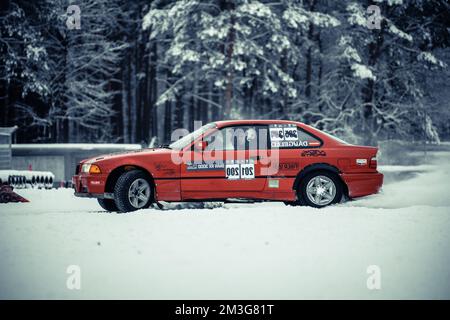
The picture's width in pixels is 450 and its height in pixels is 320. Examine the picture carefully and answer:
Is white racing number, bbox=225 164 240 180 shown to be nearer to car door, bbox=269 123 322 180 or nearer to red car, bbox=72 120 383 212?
red car, bbox=72 120 383 212

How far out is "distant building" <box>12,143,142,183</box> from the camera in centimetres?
2166

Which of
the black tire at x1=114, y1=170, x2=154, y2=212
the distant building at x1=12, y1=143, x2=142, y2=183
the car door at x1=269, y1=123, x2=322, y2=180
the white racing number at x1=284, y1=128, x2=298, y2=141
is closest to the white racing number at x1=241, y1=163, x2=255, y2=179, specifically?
the car door at x1=269, y1=123, x2=322, y2=180

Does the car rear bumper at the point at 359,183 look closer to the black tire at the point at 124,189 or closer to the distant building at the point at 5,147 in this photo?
the black tire at the point at 124,189

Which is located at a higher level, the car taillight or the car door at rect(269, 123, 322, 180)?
the car door at rect(269, 123, 322, 180)

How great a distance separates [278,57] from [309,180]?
53.1 feet

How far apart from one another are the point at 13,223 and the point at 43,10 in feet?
64.8

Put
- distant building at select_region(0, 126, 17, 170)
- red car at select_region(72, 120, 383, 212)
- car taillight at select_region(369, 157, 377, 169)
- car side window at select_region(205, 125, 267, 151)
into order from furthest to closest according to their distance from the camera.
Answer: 1. distant building at select_region(0, 126, 17, 170)
2. car taillight at select_region(369, 157, 377, 169)
3. car side window at select_region(205, 125, 267, 151)
4. red car at select_region(72, 120, 383, 212)

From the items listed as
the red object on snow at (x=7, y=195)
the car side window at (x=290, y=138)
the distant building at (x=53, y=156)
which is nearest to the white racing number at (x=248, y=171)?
the car side window at (x=290, y=138)

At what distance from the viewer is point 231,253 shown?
19.0ft

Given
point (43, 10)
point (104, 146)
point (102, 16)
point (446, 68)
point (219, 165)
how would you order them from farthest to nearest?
point (102, 16) < point (43, 10) < point (446, 68) < point (104, 146) < point (219, 165)

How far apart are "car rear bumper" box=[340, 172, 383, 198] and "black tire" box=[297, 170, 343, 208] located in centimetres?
15
